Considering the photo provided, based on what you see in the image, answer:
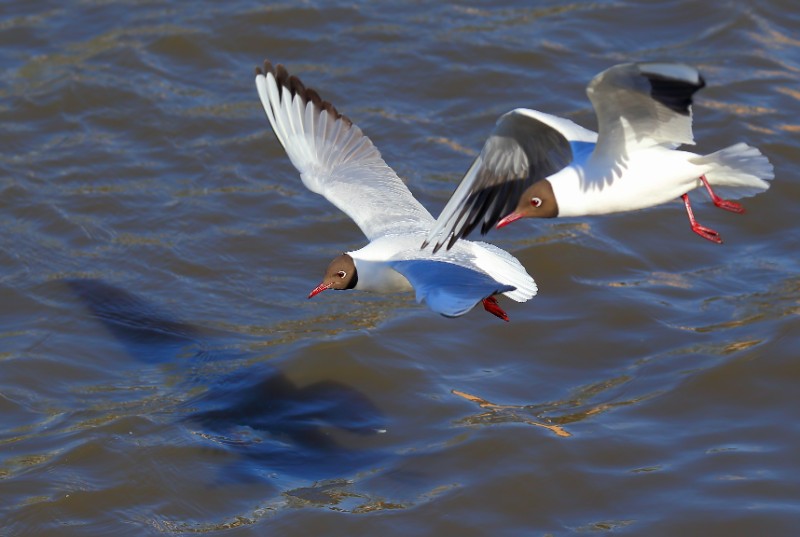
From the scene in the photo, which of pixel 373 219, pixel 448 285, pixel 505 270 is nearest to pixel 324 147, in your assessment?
pixel 373 219

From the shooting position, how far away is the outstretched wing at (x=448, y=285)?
6.39 meters

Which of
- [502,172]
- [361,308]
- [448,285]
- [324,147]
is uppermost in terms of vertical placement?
[502,172]

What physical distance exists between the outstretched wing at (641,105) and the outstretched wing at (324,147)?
59.7 inches

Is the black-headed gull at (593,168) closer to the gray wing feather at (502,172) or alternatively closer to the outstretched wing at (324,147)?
the gray wing feather at (502,172)

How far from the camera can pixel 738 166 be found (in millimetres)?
7582

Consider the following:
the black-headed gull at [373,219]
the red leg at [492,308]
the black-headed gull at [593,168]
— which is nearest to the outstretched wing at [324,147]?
the black-headed gull at [373,219]

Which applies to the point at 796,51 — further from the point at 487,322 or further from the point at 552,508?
the point at 552,508

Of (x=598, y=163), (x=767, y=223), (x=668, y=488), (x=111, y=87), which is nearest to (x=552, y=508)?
(x=668, y=488)

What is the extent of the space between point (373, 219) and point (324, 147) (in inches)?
31.8

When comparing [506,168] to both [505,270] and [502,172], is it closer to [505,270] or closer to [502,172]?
[502,172]

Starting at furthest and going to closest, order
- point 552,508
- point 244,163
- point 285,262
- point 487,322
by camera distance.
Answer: point 244,163 → point 285,262 → point 487,322 → point 552,508

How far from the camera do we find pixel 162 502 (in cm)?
755

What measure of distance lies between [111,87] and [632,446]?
572 centimetres

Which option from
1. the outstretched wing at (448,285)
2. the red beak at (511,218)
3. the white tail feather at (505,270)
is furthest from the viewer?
the red beak at (511,218)
